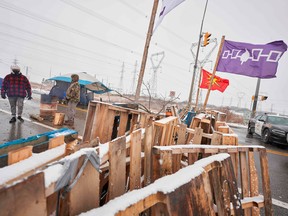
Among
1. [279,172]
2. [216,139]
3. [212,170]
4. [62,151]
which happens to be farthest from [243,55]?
[62,151]

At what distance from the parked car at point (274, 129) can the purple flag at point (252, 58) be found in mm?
3707

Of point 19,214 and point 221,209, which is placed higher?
point 19,214

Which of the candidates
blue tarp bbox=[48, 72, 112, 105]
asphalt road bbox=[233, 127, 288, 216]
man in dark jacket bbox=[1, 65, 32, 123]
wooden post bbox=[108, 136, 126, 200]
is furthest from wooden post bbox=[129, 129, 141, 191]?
blue tarp bbox=[48, 72, 112, 105]

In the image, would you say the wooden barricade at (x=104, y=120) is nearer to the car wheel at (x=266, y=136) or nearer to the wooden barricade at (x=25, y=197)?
the wooden barricade at (x=25, y=197)

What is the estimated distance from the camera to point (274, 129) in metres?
8.62

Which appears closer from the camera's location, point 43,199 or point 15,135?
point 43,199

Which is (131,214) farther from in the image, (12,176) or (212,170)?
(212,170)

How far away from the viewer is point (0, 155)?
2.15m

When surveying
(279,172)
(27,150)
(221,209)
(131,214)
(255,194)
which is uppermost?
(27,150)

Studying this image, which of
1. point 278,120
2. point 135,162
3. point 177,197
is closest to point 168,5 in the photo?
point 135,162

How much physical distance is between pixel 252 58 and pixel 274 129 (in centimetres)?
454

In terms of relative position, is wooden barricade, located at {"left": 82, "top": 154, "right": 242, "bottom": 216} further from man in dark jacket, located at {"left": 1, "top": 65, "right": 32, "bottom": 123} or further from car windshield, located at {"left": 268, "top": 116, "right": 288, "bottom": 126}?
car windshield, located at {"left": 268, "top": 116, "right": 288, "bottom": 126}

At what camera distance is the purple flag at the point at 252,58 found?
255 inches

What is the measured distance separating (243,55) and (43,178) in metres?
8.15
